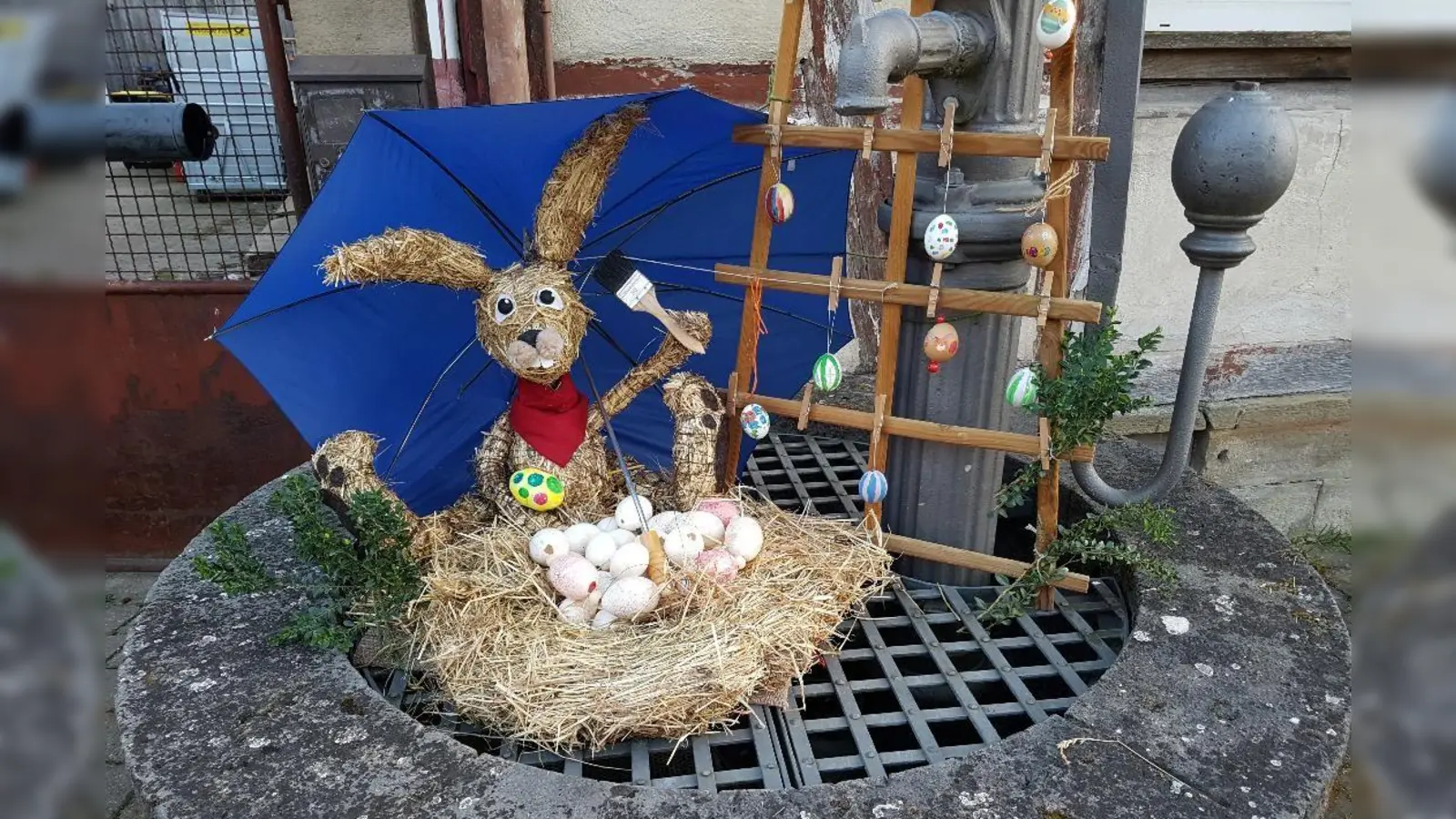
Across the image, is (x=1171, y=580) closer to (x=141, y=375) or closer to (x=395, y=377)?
(x=395, y=377)

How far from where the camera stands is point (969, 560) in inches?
87.7

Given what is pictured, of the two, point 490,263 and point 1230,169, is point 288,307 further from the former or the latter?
point 1230,169

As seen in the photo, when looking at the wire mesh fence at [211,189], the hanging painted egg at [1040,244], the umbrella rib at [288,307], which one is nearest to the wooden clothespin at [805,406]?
→ the hanging painted egg at [1040,244]

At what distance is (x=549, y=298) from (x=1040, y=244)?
1.07m

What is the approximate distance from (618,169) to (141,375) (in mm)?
2483

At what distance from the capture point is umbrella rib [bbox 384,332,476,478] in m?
2.27

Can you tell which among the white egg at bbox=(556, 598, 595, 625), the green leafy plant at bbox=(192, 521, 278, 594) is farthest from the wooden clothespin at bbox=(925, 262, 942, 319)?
the green leafy plant at bbox=(192, 521, 278, 594)

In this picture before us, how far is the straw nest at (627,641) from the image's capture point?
1.77 metres

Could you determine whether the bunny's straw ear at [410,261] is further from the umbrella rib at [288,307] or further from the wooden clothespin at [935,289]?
the wooden clothespin at [935,289]

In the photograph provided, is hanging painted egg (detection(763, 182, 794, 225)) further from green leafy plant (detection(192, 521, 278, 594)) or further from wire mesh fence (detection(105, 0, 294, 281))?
wire mesh fence (detection(105, 0, 294, 281))

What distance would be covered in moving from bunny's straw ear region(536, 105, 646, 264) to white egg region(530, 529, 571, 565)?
2.07 feet

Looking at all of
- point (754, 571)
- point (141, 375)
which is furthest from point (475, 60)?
point (754, 571)

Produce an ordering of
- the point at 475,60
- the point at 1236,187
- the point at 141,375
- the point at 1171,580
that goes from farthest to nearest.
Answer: the point at 141,375 → the point at 475,60 → the point at 1171,580 → the point at 1236,187

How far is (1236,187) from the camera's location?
187cm
